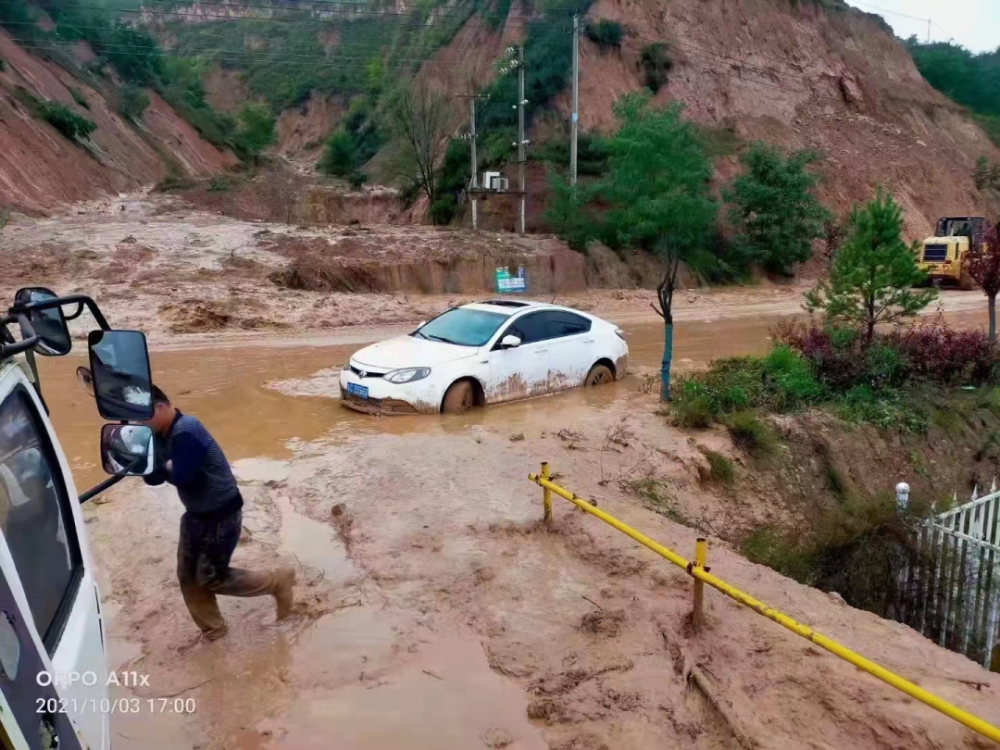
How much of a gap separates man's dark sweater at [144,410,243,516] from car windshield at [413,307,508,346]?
5.94 m

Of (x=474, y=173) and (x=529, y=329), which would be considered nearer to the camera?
(x=529, y=329)

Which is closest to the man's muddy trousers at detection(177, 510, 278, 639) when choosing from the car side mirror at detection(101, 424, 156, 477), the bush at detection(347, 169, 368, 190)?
the car side mirror at detection(101, 424, 156, 477)

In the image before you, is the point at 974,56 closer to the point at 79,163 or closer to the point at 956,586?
the point at 79,163

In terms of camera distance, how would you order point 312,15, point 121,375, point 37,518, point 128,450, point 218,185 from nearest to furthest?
1. point 37,518
2. point 121,375
3. point 128,450
4. point 218,185
5. point 312,15

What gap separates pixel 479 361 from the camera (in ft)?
32.1

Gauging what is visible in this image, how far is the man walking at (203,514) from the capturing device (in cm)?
397

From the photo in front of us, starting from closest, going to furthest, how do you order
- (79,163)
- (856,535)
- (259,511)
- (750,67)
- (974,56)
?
(259,511) → (856,535) → (79,163) → (750,67) → (974,56)

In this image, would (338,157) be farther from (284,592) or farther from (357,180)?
(284,592)

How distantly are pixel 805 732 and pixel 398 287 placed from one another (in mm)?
17732

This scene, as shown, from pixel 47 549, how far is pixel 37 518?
0.10 m

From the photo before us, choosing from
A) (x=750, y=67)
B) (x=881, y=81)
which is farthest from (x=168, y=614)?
(x=881, y=81)

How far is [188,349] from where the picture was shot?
1407 cm

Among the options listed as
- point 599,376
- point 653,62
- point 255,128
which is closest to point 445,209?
point 653,62

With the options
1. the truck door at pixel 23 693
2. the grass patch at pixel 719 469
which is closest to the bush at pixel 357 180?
the grass patch at pixel 719 469
